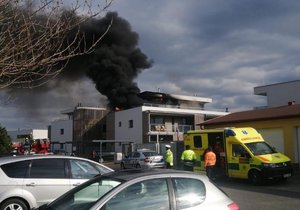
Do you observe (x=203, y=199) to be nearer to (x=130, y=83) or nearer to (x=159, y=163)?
(x=159, y=163)

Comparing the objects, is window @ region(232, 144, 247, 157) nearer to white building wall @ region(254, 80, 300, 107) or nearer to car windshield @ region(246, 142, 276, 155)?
car windshield @ region(246, 142, 276, 155)

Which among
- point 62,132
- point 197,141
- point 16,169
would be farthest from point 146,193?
point 62,132

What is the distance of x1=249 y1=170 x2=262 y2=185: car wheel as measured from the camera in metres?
19.0

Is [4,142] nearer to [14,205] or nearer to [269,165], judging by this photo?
[269,165]

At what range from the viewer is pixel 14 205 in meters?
9.78

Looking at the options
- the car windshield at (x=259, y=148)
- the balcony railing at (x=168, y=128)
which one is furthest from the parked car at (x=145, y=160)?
the balcony railing at (x=168, y=128)

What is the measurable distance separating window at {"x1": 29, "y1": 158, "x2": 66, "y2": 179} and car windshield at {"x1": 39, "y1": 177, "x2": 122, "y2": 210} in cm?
345

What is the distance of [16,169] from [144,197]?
185 inches

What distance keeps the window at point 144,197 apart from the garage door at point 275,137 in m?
19.8

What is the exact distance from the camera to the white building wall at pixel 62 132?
64.9m

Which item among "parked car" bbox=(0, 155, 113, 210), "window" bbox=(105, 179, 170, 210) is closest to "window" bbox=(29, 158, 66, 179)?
"parked car" bbox=(0, 155, 113, 210)

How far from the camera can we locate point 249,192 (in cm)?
1664

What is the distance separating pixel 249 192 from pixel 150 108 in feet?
123

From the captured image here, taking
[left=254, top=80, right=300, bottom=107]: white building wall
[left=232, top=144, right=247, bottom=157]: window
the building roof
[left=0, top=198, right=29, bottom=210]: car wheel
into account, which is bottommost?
[left=0, top=198, right=29, bottom=210]: car wheel
